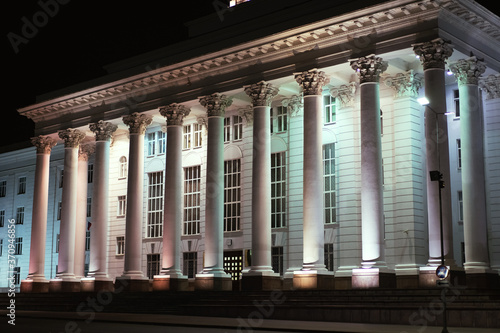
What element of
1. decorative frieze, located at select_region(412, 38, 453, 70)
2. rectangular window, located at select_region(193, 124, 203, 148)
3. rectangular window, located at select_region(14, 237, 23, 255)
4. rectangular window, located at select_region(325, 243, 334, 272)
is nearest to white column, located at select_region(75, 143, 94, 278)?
rectangular window, located at select_region(193, 124, 203, 148)

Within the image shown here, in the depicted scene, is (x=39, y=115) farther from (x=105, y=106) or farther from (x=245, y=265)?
(x=245, y=265)

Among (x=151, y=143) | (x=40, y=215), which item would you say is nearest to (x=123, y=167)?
(x=151, y=143)

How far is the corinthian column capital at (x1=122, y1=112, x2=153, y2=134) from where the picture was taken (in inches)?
1903

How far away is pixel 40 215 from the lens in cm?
5422

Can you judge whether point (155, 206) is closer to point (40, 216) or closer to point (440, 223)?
point (40, 216)

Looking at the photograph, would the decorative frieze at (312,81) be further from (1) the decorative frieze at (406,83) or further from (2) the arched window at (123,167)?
(2) the arched window at (123,167)

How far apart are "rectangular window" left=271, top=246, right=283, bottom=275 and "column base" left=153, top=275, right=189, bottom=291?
18.9ft

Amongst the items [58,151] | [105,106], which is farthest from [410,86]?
[58,151]

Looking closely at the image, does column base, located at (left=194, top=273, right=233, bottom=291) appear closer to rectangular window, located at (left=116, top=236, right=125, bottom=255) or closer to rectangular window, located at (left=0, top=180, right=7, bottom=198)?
rectangular window, located at (left=116, top=236, right=125, bottom=255)

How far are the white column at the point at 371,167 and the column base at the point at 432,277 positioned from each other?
2.57 metres

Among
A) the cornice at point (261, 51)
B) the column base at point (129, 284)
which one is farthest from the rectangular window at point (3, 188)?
the column base at point (129, 284)

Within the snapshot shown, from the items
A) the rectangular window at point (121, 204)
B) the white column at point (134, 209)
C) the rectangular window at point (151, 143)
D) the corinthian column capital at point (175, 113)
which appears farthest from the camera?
the rectangular window at point (121, 204)

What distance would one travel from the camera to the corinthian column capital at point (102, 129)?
166 ft

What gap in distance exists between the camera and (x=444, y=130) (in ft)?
110
